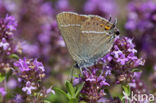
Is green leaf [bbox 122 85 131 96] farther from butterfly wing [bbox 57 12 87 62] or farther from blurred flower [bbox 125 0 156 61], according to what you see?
blurred flower [bbox 125 0 156 61]

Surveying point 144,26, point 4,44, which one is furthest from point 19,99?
point 144,26

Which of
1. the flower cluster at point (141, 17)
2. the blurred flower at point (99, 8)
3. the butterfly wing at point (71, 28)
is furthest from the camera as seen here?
the blurred flower at point (99, 8)

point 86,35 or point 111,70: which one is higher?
point 86,35

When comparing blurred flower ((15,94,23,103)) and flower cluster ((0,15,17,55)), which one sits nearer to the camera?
blurred flower ((15,94,23,103))

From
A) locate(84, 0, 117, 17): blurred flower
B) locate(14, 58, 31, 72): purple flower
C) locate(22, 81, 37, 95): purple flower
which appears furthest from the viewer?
locate(84, 0, 117, 17): blurred flower

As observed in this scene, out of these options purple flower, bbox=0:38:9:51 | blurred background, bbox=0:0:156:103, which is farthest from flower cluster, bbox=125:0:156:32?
purple flower, bbox=0:38:9:51

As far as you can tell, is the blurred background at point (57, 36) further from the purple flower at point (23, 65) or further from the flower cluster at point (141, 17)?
the purple flower at point (23, 65)

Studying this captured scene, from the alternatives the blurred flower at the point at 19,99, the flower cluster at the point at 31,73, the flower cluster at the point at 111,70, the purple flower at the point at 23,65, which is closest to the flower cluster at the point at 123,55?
the flower cluster at the point at 111,70

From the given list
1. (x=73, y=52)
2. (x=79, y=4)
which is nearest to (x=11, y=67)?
(x=73, y=52)

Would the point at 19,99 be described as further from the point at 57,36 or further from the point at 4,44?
the point at 57,36
